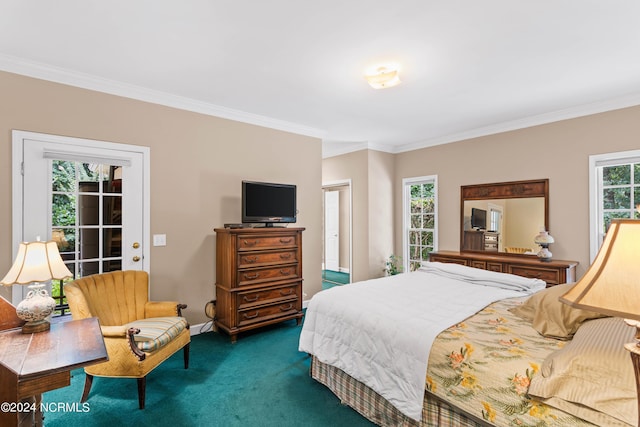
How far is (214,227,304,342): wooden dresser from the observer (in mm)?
3318

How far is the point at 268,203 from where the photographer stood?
148 inches

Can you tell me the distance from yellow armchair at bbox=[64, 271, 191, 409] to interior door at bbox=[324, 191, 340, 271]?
15.5ft

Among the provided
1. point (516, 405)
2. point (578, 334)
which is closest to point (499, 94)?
point (578, 334)

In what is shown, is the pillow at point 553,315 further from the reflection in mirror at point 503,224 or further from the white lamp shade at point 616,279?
the reflection in mirror at point 503,224

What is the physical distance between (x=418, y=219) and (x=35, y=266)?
505cm

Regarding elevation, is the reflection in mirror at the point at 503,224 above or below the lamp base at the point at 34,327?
above

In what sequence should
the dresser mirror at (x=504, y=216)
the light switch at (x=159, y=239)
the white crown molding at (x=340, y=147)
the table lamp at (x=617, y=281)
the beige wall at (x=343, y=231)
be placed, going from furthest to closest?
1. the beige wall at (x=343, y=231)
2. the white crown molding at (x=340, y=147)
3. the dresser mirror at (x=504, y=216)
4. the light switch at (x=159, y=239)
5. the table lamp at (x=617, y=281)

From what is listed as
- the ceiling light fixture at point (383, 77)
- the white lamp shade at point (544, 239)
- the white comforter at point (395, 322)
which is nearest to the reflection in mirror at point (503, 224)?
the white lamp shade at point (544, 239)

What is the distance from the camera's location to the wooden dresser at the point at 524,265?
11.6ft

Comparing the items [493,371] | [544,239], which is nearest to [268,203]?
[493,371]

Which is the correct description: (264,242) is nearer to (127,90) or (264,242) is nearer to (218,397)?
(218,397)

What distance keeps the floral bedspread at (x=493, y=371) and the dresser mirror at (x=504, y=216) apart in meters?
2.77

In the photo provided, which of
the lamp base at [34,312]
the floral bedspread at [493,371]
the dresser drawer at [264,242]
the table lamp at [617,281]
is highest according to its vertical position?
the table lamp at [617,281]

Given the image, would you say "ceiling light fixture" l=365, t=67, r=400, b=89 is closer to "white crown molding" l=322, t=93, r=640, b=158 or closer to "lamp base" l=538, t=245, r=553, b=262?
"white crown molding" l=322, t=93, r=640, b=158
